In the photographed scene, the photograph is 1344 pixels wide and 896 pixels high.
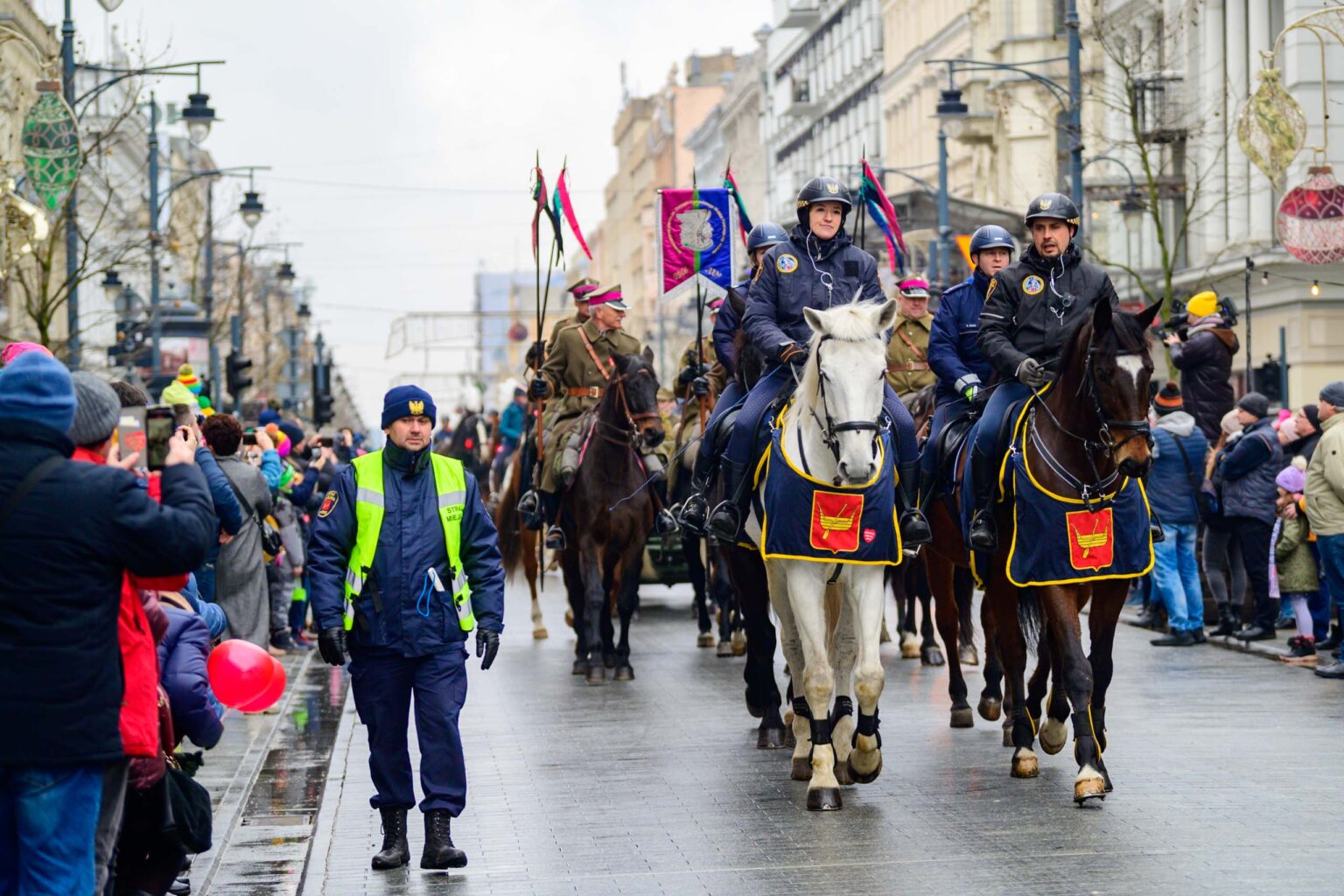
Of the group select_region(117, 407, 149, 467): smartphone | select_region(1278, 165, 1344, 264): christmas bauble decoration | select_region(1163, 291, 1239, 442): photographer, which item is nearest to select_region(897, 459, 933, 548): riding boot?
select_region(117, 407, 149, 467): smartphone

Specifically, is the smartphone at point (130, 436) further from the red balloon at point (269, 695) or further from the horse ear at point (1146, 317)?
the horse ear at point (1146, 317)

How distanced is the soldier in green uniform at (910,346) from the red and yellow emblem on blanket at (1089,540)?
6.70 metres

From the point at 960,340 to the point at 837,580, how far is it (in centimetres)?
248

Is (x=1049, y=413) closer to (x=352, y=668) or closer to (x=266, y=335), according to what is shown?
(x=352, y=668)

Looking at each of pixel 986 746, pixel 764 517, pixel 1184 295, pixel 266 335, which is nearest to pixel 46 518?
pixel 764 517

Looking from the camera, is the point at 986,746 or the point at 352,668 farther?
the point at 986,746

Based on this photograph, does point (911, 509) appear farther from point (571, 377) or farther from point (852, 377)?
point (571, 377)

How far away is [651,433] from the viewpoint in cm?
1625

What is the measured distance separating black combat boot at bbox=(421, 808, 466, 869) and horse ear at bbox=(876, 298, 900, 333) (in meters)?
3.04

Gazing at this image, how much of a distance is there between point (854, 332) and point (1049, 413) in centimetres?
124

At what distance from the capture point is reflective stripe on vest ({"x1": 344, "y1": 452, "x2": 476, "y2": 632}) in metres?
9.14

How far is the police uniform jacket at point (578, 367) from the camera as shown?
17.9 m

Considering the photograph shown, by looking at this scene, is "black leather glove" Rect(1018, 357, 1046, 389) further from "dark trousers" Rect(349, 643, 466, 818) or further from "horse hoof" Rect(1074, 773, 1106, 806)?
"dark trousers" Rect(349, 643, 466, 818)

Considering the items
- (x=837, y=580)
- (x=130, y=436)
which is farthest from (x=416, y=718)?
(x=130, y=436)
